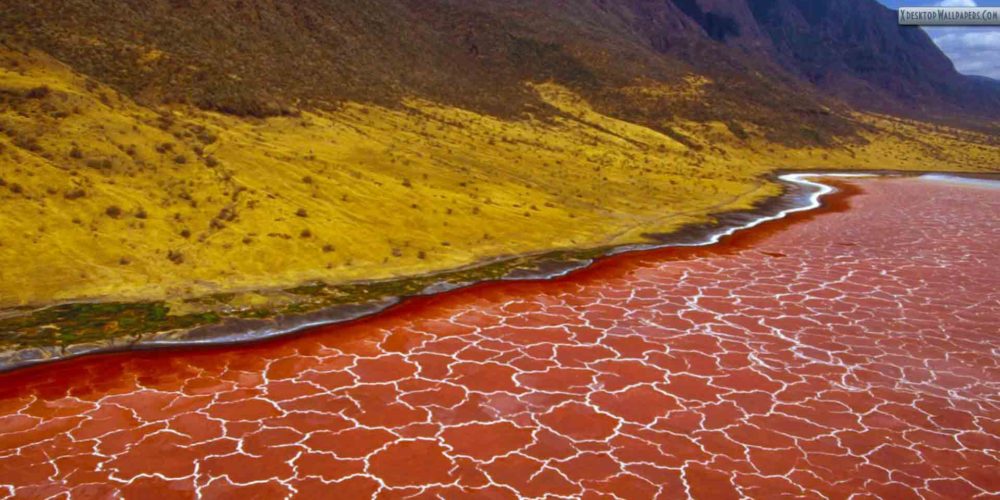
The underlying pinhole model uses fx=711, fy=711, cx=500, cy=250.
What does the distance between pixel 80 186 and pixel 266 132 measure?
13.1 meters

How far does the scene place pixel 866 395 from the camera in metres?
14.0

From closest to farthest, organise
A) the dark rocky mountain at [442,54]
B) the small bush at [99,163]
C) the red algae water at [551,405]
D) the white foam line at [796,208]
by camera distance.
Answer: the red algae water at [551,405]
the small bush at [99,163]
the white foam line at [796,208]
the dark rocky mountain at [442,54]

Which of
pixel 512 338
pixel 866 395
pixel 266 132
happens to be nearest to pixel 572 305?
pixel 512 338

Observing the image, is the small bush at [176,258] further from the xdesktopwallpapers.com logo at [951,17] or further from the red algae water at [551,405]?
the xdesktopwallpapers.com logo at [951,17]

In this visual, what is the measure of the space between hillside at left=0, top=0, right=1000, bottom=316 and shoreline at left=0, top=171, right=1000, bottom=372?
119 centimetres

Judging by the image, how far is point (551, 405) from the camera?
13211mm

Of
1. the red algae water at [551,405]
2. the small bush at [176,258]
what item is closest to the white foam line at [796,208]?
the red algae water at [551,405]

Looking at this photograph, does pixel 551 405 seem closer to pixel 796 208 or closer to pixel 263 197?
pixel 263 197

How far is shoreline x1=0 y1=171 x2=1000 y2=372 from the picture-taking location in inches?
583

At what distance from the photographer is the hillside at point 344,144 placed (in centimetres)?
2045

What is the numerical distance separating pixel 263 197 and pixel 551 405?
1522 cm

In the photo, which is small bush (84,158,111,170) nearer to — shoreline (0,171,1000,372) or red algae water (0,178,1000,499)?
shoreline (0,171,1000,372)

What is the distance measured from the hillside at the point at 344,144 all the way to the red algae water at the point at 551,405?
4.69 metres

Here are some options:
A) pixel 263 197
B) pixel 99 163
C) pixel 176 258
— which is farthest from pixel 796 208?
pixel 99 163
